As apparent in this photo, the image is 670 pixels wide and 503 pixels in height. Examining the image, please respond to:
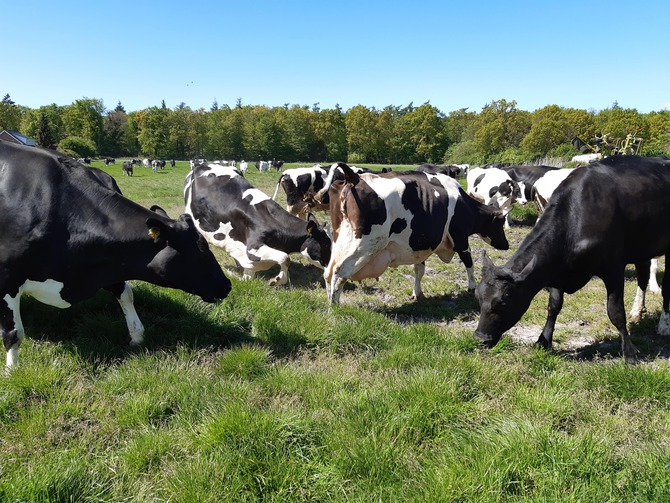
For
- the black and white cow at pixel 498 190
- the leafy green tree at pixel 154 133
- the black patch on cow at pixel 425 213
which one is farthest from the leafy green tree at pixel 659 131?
the leafy green tree at pixel 154 133

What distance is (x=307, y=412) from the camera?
11.6 ft

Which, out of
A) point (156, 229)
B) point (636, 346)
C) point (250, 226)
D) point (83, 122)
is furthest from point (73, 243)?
point (83, 122)

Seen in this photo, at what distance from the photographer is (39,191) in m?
4.42

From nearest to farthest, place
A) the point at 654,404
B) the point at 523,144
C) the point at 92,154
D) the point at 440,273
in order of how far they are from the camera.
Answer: the point at 654,404
the point at 440,273
the point at 523,144
the point at 92,154

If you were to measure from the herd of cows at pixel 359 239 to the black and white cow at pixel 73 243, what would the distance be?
0.01 meters

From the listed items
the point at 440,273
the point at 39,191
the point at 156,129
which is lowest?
the point at 440,273

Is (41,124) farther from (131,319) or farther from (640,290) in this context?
(640,290)

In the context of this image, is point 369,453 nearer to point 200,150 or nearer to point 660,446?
point 660,446

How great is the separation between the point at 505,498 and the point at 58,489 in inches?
102

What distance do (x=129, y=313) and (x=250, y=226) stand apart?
3968mm

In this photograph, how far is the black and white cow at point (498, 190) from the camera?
16.2 metres

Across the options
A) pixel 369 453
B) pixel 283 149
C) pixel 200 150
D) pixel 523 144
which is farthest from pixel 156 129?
pixel 369 453

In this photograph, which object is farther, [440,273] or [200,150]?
[200,150]

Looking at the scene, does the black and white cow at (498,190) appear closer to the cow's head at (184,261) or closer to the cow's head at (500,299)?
the cow's head at (500,299)
